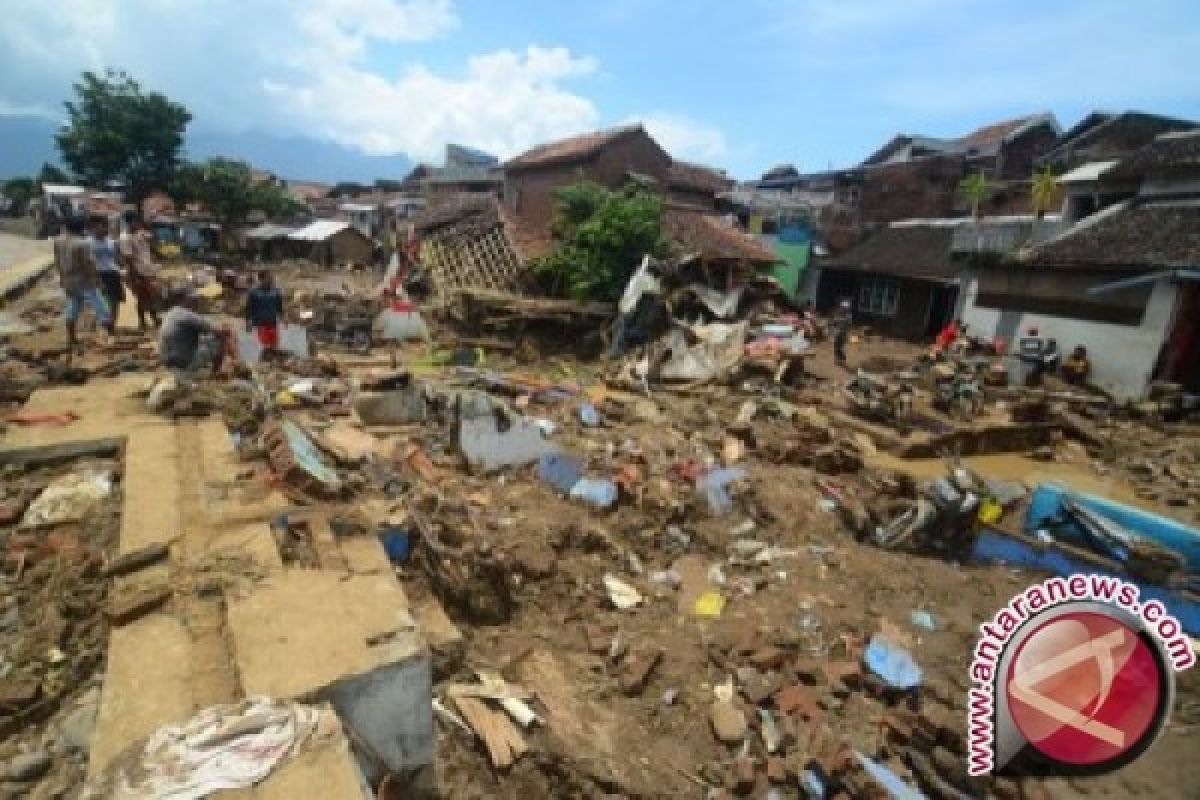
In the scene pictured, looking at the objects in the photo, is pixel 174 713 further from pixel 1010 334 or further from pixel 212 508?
pixel 1010 334

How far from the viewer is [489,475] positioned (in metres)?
7.38

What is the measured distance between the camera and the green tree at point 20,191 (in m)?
37.3

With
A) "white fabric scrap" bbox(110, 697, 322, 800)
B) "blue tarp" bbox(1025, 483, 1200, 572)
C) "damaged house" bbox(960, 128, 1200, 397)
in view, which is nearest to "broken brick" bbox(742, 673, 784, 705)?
"white fabric scrap" bbox(110, 697, 322, 800)

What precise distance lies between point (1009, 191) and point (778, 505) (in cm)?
2445

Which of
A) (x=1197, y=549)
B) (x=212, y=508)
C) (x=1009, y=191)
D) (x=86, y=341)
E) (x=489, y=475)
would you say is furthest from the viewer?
(x=1009, y=191)

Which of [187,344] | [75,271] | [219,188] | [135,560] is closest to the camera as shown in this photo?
[135,560]

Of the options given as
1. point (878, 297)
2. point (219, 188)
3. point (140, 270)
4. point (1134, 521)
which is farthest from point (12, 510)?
point (219, 188)

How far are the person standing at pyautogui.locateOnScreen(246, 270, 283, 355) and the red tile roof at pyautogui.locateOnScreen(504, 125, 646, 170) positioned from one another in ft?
46.9

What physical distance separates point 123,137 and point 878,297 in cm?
3616

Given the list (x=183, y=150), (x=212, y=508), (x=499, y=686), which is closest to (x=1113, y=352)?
(x=499, y=686)

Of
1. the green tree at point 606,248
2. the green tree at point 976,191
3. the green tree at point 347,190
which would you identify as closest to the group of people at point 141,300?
the green tree at point 606,248

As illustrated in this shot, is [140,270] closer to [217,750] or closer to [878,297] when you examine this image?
[217,750]

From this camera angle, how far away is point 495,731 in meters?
3.67

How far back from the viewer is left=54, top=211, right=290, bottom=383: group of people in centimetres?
668
